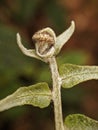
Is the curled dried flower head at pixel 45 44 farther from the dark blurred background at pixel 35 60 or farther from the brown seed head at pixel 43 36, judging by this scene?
the dark blurred background at pixel 35 60

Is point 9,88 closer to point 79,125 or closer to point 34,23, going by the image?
point 79,125

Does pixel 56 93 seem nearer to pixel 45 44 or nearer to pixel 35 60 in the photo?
pixel 45 44

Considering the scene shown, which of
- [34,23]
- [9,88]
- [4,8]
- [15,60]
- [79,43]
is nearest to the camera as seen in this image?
[15,60]

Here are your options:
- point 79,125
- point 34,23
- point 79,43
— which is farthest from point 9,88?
point 79,43

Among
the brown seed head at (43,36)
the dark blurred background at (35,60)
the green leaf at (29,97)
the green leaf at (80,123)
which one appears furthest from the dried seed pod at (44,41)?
the dark blurred background at (35,60)

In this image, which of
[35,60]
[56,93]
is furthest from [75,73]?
[35,60]

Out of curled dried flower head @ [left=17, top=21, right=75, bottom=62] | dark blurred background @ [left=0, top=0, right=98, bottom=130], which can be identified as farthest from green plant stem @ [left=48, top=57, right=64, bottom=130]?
dark blurred background @ [left=0, top=0, right=98, bottom=130]
